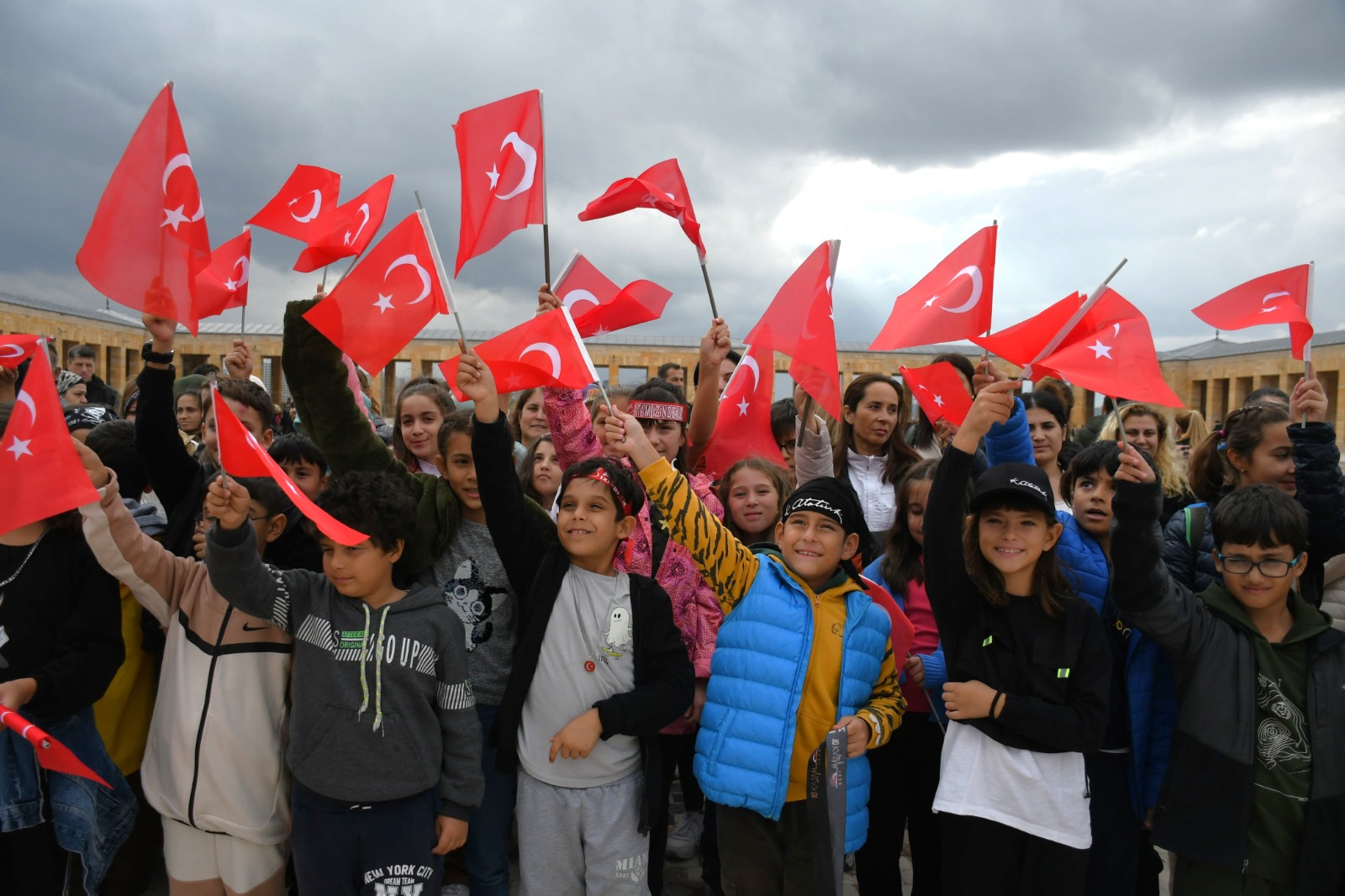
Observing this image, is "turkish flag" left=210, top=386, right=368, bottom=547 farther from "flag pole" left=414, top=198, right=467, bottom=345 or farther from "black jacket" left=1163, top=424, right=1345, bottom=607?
"black jacket" left=1163, top=424, right=1345, bottom=607

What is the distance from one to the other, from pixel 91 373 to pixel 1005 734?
35.3ft

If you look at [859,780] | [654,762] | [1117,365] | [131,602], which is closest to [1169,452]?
[1117,365]

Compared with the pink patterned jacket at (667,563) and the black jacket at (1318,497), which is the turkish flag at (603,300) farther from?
the black jacket at (1318,497)

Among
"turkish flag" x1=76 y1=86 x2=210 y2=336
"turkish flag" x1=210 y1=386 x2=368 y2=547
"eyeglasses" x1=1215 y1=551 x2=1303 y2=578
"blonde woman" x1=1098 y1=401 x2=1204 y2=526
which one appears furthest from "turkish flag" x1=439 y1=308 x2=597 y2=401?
"blonde woman" x1=1098 y1=401 x2=1204 y2=526

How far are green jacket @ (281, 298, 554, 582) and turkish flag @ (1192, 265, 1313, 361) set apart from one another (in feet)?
→ 10.1

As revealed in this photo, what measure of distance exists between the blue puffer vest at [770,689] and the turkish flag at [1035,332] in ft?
3.80

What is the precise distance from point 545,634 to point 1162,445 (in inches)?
183

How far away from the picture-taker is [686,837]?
4.43 m

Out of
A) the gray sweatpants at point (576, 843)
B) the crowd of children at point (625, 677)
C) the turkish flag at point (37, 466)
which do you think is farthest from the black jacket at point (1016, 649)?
the turkish flag at point (37, 466)

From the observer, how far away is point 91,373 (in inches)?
390

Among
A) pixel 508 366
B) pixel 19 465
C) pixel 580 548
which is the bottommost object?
pixel 580 548

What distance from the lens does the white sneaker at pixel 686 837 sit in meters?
4.35

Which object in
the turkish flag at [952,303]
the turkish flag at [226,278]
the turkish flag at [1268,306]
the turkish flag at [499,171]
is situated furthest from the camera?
the turkish flag at [226,278]

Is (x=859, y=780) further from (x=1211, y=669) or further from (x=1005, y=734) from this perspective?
(x=1211, y=669)
